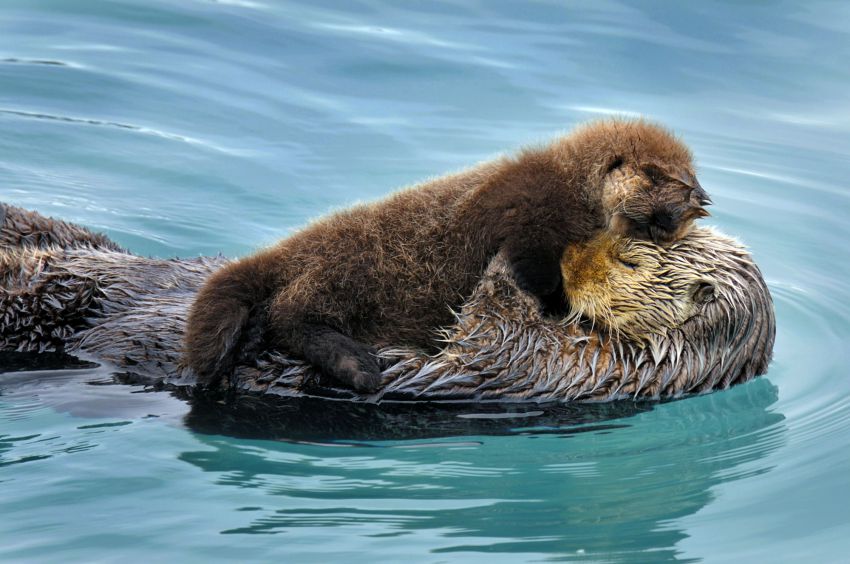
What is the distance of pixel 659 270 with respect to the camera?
4.25 metres

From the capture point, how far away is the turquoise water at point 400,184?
3.62m

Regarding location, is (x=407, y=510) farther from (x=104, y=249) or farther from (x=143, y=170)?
(x=143, y=170)

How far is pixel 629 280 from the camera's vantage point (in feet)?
14.0

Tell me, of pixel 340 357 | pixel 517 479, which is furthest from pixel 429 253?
pixel 517 479

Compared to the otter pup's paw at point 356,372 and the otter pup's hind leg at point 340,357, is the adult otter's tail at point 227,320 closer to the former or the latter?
the otter pup's hind leg at point 340,357

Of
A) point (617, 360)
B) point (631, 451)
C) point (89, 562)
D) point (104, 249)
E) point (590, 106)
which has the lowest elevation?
point (89, 562)

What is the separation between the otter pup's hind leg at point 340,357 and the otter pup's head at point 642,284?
2.76 ft

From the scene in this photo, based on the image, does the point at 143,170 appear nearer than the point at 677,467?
No

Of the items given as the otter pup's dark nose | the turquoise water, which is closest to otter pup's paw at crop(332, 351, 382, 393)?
the turquoise water

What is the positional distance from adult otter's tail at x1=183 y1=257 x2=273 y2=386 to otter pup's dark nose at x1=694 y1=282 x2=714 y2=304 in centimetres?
170

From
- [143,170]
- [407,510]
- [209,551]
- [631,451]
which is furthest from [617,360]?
[143,170]

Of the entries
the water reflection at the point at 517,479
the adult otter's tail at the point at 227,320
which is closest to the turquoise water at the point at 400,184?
the water reflection at the point at 517,479

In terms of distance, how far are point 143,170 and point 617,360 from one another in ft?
15.2

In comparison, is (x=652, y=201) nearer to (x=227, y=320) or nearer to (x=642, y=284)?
(x=642, y=284)
